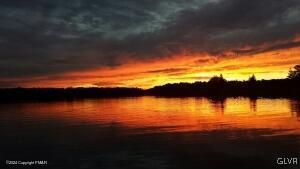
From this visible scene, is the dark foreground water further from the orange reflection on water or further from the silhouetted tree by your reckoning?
the silhouetted tree

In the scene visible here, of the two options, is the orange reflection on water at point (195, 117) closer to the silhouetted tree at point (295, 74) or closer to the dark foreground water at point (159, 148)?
the dark foreground water at point (159, 148)

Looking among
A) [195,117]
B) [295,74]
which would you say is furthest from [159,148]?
[295,74]

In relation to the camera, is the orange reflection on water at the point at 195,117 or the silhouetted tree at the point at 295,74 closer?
the orange reflection on water at the point at 195,117

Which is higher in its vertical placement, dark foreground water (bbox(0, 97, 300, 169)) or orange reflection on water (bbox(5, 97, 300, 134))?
orange reflection on water (bbox(5, 97, 300, 134))

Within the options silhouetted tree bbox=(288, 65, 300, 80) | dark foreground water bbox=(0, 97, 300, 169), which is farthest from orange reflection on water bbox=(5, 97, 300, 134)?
silhouetted tree bbox=(288, 65, 300, 80)

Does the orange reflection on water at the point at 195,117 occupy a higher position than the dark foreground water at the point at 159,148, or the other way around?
the orange reflection on water at the point at 195,117

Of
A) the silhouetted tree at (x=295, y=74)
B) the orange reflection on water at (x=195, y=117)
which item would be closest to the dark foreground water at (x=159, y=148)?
the orange reflection on water at (x=195, y=117)

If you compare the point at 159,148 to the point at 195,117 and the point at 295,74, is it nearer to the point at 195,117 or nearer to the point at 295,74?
the point at 195,117

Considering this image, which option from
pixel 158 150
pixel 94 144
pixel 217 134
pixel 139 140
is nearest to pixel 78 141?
pixel 94 144

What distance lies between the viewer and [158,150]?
94.3 feet

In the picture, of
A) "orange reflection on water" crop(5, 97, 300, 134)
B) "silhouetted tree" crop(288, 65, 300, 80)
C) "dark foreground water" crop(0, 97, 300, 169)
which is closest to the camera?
"dark foreground water" crop(0, 97, 300, 169)

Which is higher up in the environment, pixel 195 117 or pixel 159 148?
pixel 195 117

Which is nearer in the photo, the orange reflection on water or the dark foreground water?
the dark foreground water

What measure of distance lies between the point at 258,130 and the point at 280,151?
1190cm
